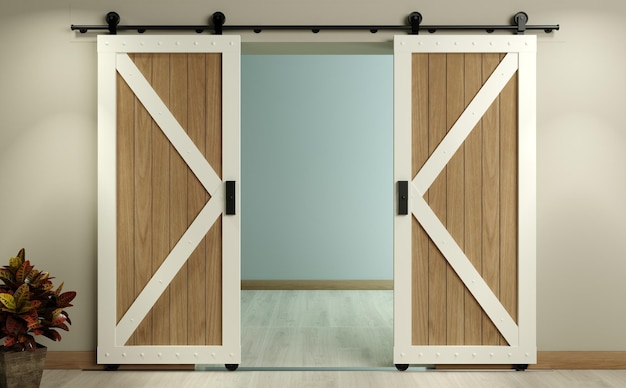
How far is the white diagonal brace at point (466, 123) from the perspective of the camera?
4.06 metres

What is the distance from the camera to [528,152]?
4059mm

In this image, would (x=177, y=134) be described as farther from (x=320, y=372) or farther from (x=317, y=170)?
(x=317, y=170)

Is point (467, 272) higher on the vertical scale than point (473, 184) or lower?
lower

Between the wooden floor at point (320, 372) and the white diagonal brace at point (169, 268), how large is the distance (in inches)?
11.3

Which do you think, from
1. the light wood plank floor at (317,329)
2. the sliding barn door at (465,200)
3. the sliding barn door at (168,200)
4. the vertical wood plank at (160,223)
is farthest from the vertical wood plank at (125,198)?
the sliding barn door at (465,200)

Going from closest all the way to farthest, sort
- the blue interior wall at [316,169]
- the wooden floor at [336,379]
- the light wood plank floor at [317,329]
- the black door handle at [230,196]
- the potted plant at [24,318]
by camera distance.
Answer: the potted plant at [24,318], the wooden floor at [336,379], the black door handle at [230,196], the light wood plank floor at [317,329], the blue interior wall at [316,169]

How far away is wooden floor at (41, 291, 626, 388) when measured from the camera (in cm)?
383

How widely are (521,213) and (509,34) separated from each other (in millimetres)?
1091

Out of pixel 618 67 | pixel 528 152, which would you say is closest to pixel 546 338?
pixel 528 152

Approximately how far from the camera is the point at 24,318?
3.42 metres

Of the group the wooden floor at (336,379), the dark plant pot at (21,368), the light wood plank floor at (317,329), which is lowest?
the light wood plank floor at (317,329)

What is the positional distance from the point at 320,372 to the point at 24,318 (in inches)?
66.3

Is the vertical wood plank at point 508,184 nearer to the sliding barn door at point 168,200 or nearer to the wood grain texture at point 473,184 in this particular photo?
the wood grain texture at point 473,184

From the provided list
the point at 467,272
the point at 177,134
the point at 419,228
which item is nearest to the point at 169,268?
the point at 177,134
